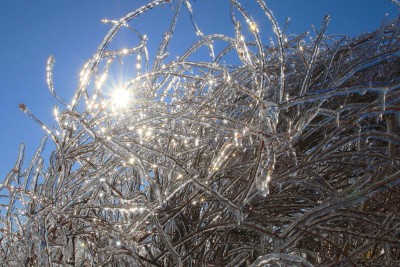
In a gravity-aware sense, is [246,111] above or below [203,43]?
below

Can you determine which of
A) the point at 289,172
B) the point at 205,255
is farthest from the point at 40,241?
the point at 289,172

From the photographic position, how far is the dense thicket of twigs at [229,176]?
653mm

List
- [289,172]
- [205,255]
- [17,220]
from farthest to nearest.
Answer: [17,220]
[205,255]
[289,172]

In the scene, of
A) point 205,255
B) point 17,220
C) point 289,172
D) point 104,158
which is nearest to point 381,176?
point 289,172

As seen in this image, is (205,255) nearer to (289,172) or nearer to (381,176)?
(289,172)

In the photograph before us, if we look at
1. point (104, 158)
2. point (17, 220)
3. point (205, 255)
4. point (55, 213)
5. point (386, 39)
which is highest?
point (386, 39)

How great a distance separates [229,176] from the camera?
85 centimetres

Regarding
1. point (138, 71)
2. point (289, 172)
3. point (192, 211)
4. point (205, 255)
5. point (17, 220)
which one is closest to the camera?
point (289, 172)

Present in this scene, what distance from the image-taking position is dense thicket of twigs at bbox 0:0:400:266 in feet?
2.14

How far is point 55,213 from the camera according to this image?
740 millimetres

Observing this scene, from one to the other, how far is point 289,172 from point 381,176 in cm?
16

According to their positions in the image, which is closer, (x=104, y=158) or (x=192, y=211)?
(x=192, y=211)

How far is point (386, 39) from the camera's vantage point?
3.85 ft

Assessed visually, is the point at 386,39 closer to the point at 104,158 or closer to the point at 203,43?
the point at 203,43
